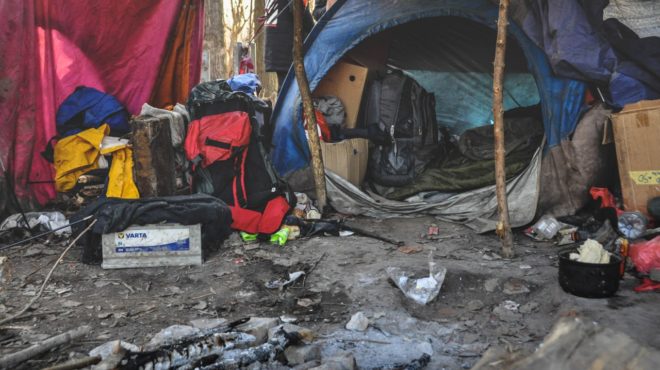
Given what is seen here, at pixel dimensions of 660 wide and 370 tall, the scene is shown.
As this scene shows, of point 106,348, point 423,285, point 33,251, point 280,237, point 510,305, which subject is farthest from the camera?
point 280,237

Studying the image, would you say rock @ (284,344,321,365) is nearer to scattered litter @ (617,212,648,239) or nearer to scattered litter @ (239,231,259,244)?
scattered litter @ (239,231,259,244)

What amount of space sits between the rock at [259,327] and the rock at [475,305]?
1.30 m

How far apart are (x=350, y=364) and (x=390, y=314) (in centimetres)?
90

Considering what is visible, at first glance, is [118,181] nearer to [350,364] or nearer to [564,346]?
[350,364]

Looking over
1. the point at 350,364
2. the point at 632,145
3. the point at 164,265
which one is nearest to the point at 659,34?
the point at 632,145

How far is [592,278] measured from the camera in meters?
3.51

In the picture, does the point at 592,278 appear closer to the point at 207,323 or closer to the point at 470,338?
the point at 470,338

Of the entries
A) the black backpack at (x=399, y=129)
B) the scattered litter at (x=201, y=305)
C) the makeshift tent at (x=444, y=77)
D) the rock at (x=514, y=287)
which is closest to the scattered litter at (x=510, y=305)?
the rock at (x=514, y=287)

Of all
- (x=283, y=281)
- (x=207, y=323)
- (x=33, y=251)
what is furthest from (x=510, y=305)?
(x=33, y=251)

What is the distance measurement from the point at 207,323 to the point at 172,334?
0.27m

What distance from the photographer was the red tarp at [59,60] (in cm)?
559

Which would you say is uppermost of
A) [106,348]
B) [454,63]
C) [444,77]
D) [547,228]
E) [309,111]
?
[454,63]

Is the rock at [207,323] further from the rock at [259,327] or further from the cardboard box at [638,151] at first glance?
the cardboard box at [638,151]

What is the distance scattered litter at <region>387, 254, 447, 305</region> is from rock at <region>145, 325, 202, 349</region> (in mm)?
→ 1412
